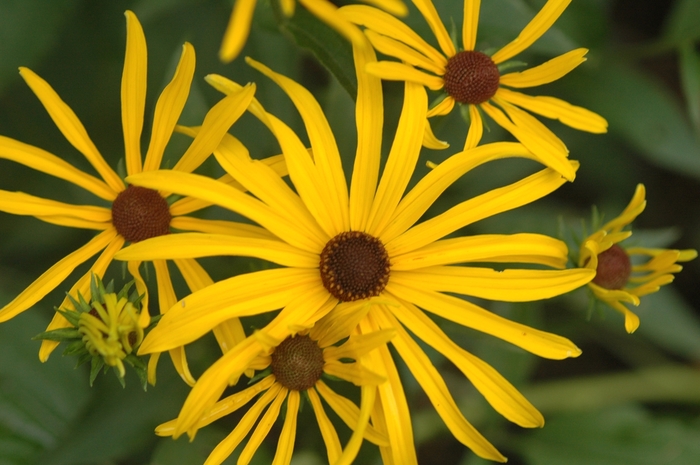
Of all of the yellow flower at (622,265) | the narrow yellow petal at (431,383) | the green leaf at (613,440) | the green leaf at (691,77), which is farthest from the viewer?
the green leaf at (613,440)

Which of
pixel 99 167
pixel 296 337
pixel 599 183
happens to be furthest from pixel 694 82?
pixel 99 167

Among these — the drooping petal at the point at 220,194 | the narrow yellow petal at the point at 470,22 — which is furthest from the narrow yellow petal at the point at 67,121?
the narrow yellow petal at the point at 470,22

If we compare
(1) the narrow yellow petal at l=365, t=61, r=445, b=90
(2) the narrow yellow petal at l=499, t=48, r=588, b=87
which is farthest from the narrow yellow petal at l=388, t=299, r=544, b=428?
(2) the narrow yellow petal at l=499, t=48, r=588, b=87

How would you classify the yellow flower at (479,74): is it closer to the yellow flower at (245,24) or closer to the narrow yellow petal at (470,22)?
the narrow yellow petal at (470,22)

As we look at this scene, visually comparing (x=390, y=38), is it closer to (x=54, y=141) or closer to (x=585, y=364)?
(x=54, y=141)

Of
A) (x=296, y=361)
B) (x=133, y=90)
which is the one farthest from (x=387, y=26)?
(x=296, y=361)

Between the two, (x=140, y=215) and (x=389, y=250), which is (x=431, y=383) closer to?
(x=389, y=250)
